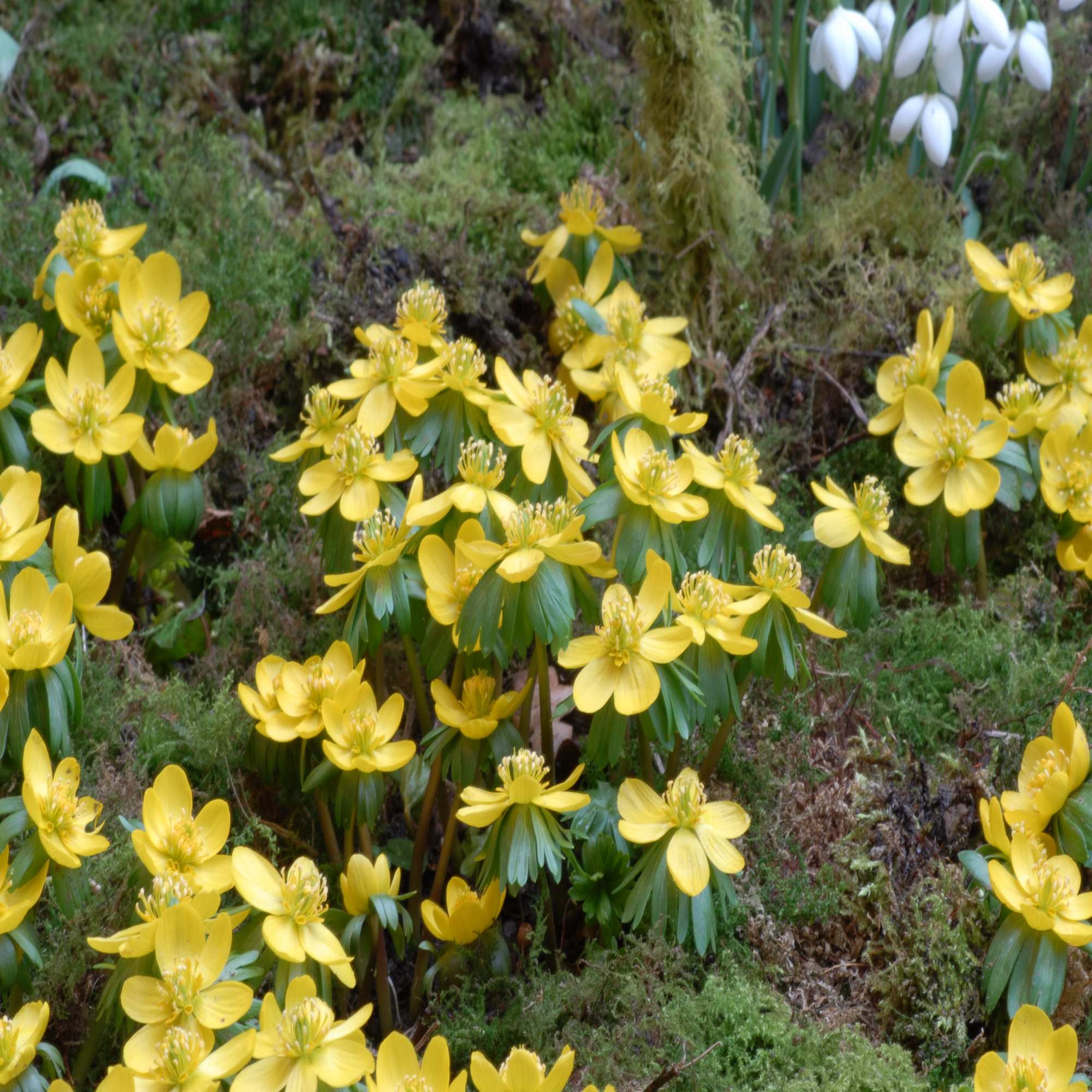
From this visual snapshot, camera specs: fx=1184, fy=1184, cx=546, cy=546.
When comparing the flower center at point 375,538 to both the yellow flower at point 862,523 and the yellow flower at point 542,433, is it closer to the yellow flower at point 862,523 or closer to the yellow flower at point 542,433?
the yellow flower at point 542,433

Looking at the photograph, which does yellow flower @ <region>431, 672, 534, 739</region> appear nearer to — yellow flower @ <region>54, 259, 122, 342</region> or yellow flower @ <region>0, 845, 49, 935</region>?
yellow flower @ <region>0, 845, 49, 935</region>

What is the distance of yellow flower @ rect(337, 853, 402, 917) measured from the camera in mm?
1737

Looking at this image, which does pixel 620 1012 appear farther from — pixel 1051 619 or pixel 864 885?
pixel 1051 619

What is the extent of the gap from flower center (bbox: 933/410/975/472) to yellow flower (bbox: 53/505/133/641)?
1.48 m

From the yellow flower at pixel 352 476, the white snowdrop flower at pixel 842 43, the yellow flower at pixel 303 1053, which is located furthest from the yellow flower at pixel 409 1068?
the white snowdrop flower at pixel 842 43

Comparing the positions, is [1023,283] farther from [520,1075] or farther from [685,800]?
[520,1075]

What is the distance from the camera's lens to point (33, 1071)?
152 cm

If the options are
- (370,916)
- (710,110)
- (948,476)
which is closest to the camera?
(370,916)

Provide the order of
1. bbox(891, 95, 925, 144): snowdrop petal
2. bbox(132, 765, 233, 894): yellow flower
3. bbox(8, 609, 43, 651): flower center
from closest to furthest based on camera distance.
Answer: bbox(132, 765, 233, 894): yellow flower
bbox(8, 609, 43, 651): flower center
bbox(891, 95, 925, 144): snowdrop petal

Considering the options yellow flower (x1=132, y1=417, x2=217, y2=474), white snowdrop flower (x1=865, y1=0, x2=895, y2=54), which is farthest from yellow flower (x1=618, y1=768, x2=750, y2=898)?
white snowdrop flower (x1=865, y1=0, x2=895, y2=54)

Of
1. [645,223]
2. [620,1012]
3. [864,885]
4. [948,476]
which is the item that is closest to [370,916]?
[620,1012]

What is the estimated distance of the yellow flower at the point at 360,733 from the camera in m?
1.74

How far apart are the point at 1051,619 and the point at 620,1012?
4.13 feet

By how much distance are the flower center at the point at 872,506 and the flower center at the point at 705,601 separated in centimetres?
36
